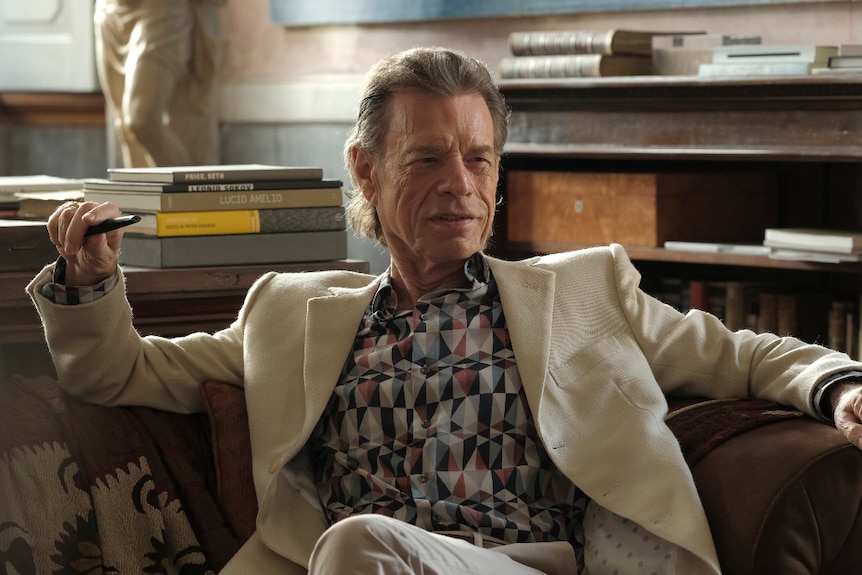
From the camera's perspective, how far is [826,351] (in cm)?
200

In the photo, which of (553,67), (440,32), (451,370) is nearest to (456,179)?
(451,370)

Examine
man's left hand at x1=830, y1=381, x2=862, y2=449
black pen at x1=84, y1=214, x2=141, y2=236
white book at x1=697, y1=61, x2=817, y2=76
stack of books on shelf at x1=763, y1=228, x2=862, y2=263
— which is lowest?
man's left hand at x1=830, y1=381, x2=862, y2=449

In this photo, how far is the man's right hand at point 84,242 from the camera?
76.3 inches

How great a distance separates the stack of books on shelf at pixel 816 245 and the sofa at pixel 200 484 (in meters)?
1.06

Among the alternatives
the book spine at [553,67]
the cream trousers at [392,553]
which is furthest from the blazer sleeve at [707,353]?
the book spine at [553,67]

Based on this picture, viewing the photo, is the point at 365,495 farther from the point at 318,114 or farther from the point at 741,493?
the point at 318,114

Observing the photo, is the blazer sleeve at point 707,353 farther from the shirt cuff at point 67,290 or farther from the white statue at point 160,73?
the white statue at point 160,73

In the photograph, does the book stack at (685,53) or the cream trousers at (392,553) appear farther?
the book stack at (685,53)

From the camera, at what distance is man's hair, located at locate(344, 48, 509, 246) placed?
2.06 metres

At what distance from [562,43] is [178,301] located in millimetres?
1463

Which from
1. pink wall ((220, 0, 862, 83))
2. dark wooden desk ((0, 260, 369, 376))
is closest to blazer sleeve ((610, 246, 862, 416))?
dark wooden desk ((0, 260, 369, 376))

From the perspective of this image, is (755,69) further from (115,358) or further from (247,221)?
(115,358)

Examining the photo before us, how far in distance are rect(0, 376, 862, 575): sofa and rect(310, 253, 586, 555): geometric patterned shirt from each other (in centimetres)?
17

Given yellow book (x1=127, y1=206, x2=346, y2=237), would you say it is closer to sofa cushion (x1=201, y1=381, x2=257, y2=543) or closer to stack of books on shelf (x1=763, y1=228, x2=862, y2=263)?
sofa cushion (x1=201, y1=381, x2=257, y2=543)
